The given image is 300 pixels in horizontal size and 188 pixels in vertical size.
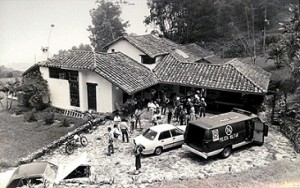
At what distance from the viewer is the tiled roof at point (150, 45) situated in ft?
85.1

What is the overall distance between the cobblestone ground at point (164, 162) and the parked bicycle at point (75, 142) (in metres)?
0.24

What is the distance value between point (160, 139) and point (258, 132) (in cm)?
485

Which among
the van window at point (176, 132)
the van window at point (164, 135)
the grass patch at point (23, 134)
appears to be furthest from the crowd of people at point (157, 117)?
the grass patch at point (23, 134)

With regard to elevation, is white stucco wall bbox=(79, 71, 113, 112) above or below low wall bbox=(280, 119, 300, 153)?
above

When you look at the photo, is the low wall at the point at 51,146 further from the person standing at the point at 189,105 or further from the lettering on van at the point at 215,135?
the lettering on van at the point at 215,135

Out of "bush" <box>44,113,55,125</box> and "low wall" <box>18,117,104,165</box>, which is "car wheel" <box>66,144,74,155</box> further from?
"bush" <box>44,113,55,125</box>

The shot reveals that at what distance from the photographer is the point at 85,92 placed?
22312 millimetres

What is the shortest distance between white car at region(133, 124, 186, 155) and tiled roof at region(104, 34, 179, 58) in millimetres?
10639

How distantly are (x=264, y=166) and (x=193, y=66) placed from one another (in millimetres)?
11532

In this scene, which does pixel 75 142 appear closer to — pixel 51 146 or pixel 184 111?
pixel 51 146

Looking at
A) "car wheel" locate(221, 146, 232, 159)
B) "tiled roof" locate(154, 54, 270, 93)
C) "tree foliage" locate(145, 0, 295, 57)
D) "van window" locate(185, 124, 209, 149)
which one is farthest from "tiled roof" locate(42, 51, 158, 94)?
"tree foliage" locate(145, 0, 295, 57)

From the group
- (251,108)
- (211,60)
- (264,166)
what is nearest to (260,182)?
(264,166)

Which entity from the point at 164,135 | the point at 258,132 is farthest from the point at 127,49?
the point at 258,132

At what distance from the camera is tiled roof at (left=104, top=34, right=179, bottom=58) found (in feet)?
85.1
